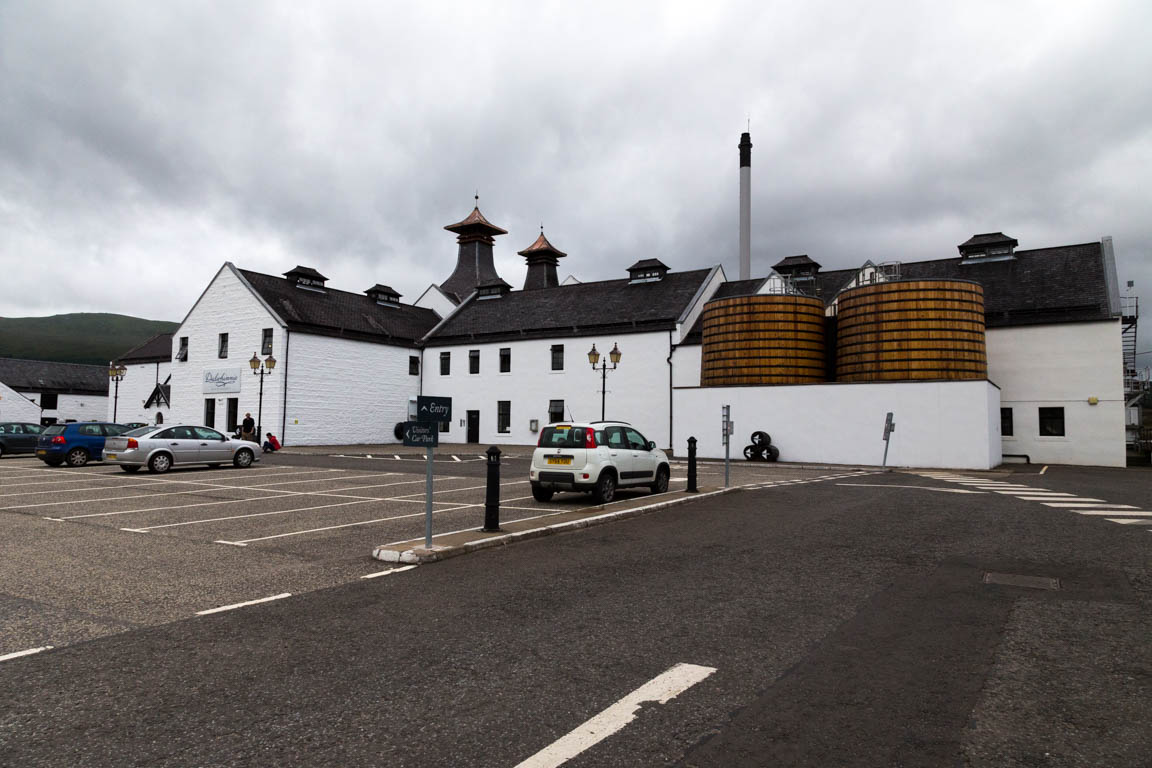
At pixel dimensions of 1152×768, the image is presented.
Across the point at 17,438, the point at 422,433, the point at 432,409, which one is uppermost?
the point at 432,409

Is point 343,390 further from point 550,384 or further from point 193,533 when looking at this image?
point 193,533

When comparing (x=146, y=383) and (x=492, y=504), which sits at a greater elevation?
(x=146, y=383)

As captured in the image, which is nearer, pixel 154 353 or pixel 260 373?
pixel 260 373

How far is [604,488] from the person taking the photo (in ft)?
46.8

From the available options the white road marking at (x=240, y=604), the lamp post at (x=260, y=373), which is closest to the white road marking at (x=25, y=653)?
the white road marking at (x=240, y=604)

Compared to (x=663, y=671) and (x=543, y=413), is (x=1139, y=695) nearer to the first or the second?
(x=663, y=671)

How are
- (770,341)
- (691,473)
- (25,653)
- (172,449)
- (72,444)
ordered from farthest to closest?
(770,341) → (72,444) → (172,449) → (691,473) → (25,653)

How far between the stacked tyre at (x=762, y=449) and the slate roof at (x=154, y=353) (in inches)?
1634

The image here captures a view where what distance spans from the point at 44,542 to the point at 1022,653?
11063mm

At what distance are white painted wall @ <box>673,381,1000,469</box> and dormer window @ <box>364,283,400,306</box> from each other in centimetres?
2787

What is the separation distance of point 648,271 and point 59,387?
2189 inches

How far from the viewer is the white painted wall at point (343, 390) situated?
43.1 m

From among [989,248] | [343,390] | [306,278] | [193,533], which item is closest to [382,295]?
[306,278]

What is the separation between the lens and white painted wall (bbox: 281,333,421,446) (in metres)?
43.1
